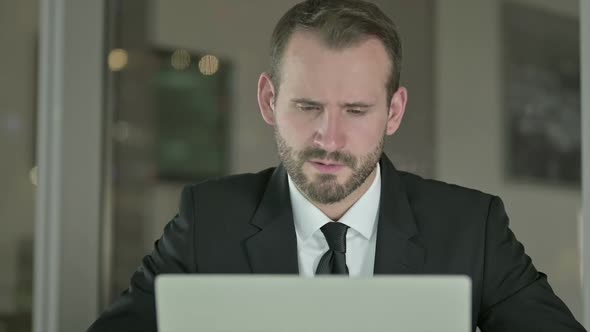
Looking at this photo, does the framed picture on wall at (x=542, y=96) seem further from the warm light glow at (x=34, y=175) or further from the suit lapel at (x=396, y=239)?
the warm light glow at (x=34, y=175)

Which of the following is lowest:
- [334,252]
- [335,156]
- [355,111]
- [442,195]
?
[334,252]

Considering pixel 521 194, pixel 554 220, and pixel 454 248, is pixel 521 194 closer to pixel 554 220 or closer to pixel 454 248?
pixel 554 220

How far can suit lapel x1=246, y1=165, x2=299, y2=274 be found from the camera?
2.03 m

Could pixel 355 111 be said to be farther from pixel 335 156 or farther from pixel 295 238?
pixel 295 238

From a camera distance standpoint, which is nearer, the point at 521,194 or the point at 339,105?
the point at 339,105

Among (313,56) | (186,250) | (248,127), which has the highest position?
(313,56)

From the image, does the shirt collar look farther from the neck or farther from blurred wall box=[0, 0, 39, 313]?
blurred wall box=[0, 0, 39, 313]

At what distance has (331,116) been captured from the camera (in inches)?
74.8

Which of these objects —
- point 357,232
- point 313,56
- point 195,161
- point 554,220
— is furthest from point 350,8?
point 195,161

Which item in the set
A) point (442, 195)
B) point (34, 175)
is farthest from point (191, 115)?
point (442, 195)

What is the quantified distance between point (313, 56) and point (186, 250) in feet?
1.89

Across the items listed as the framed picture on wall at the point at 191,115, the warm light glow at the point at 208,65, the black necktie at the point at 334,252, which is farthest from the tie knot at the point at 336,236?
the warm light glow at the point at 208,65

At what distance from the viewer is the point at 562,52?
2436 millimetres

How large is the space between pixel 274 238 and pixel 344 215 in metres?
0.18
